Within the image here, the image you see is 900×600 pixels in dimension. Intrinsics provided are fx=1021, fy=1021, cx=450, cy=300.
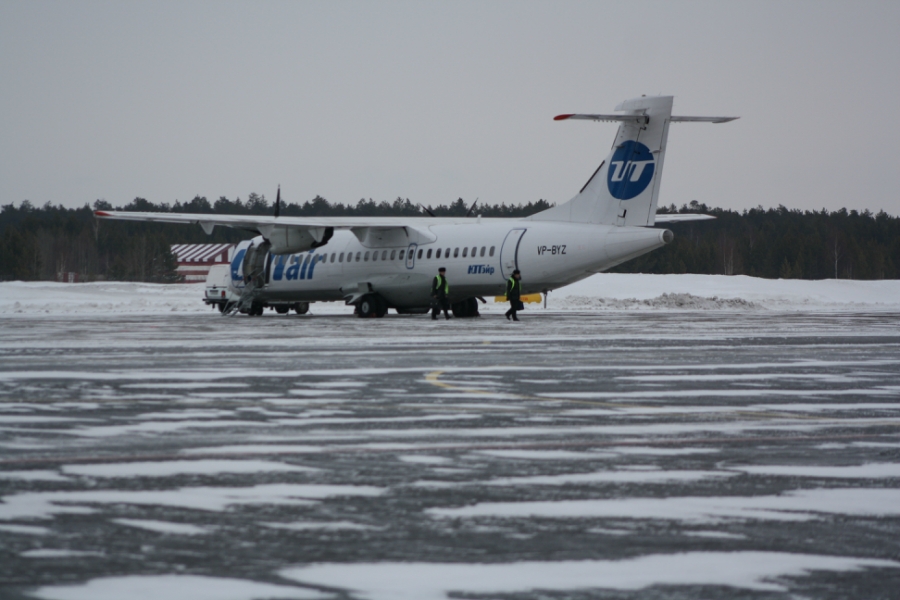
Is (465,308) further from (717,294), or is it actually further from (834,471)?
(834,471)

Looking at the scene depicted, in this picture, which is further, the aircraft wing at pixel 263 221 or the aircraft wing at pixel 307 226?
the aircraft wing at pixel 307 226

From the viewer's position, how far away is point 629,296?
54.7m

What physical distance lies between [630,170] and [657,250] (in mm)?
87765

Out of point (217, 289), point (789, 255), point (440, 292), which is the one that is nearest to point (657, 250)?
point (789, 255)

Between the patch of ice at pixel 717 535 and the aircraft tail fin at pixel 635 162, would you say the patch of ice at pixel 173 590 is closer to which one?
the patch of ice at pixel 717 535

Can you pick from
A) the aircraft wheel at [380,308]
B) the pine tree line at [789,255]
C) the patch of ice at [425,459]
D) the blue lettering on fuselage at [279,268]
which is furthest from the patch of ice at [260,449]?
the pine tree line at [789,255]

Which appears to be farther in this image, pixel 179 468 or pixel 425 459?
pixel 425 459

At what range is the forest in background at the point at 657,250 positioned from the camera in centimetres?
11362

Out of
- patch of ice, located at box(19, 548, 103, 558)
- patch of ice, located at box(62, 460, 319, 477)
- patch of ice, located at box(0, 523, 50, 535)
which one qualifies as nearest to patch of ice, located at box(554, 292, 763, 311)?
patch of ice, located at box(62, 460, 319, 477)

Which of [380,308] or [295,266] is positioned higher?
[295,266]

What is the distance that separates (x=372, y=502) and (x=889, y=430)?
5.13m

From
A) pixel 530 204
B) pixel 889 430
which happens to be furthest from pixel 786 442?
pixel 530 204

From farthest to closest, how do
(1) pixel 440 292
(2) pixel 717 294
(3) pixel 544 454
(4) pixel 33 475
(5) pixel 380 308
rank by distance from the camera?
(2) pixel 717 294, (5) pixel 380 308, (1) pixel 440 292, (3) pixel 544 454, (4) pixel 33 475

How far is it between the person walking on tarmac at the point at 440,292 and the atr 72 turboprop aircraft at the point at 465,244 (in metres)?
0.93
